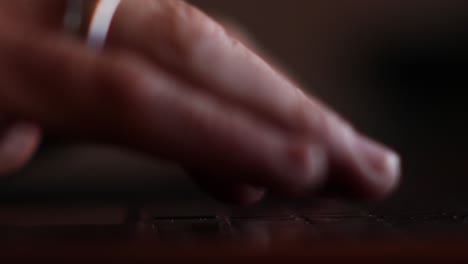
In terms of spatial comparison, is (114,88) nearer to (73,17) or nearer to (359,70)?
(73,17)

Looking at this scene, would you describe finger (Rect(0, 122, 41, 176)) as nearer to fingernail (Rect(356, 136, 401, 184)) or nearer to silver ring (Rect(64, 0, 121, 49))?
silver ring (Rect(64, 0, 121, 49))

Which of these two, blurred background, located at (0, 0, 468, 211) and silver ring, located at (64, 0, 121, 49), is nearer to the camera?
silver ring, located at (64, 0, 121, 49)

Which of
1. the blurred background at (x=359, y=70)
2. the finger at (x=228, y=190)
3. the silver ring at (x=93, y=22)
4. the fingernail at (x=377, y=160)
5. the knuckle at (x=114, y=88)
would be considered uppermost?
the blurred background at (x=359, y=70)

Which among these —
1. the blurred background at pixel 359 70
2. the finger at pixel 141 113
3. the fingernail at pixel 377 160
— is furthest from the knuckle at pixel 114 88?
the blurred background at pixel 359 70

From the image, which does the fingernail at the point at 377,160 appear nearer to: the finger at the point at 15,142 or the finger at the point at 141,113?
the finger at the point at 141,113

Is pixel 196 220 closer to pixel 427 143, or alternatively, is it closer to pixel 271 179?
pixel 271 179

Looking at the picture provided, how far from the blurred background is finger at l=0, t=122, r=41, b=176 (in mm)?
1157

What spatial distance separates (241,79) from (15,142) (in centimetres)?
14

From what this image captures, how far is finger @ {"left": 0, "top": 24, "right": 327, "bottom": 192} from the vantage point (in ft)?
1.09

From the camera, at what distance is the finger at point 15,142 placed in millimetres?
381

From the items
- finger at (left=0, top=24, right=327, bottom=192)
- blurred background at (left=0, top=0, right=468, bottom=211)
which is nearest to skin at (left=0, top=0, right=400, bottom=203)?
finger at (left=0, top=24, right=327, bottom=192)

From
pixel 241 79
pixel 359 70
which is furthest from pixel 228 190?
pixel 359 70

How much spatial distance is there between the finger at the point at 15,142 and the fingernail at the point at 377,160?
0.18 meters

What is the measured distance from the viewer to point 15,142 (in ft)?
1.29
